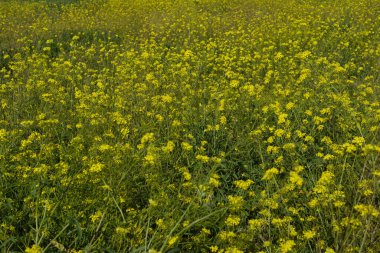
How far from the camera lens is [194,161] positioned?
10.3 ft

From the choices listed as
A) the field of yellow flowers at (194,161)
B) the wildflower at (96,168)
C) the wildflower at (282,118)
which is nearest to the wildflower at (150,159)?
the field of yellow flowers at (194,161)

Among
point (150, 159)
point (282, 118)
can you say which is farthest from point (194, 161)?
point (282, 118)

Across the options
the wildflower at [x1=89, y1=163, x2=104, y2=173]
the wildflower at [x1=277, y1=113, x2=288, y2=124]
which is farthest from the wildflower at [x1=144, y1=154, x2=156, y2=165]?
the wildflower at [x1=277, y1=113, x2=288, y2=124]

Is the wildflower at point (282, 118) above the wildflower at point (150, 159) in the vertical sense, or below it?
above

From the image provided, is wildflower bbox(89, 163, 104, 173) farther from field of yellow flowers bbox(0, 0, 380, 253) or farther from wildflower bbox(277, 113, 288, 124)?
wildflower bbox(277, 113, 288, 124)

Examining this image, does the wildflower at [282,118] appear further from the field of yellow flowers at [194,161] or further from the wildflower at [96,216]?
the wildflower at [96,216]

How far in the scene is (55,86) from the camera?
15.5 feet

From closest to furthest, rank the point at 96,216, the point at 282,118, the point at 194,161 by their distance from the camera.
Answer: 1. the point at 96,216
2. the point at 194,161
3. the point at 282,118

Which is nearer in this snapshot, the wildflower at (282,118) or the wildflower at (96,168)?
the wildflower at (96,168)

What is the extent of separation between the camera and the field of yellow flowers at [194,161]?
2297 millimetres

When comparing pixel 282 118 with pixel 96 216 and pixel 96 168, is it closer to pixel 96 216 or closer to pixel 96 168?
pixel 96 168

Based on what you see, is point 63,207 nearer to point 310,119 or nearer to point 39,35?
point 310,119

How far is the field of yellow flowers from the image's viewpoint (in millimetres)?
2297

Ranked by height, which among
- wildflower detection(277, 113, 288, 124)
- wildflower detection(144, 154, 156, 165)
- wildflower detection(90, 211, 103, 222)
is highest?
wildflower detection(277, 113, 288, 124)
